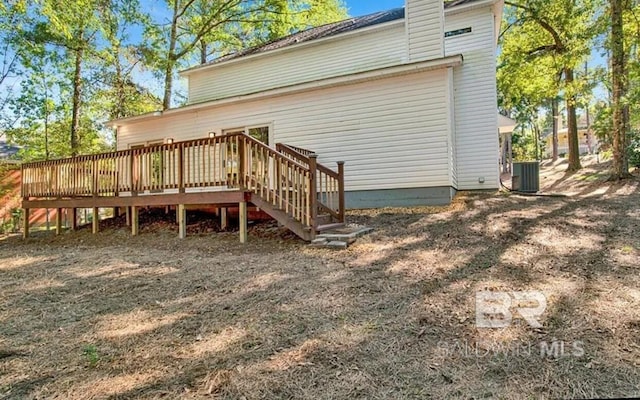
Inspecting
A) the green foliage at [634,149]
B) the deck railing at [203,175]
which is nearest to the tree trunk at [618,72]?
the green foliage at [634,149]

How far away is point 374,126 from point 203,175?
174 inches

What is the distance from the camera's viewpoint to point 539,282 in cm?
Result: 379

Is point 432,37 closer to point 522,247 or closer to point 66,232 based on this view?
point 522,247


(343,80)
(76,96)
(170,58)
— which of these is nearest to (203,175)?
(343,80)

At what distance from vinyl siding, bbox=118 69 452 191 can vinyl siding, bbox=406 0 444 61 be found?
95 centimetres

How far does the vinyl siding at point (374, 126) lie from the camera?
335 inches

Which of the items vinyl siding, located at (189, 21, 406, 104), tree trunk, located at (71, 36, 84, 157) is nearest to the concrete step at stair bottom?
→ vinyl siding, located at (189, 21, 406, 104)

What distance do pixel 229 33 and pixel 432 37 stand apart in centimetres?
1423

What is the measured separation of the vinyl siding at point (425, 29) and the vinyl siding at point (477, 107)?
4.83 feet

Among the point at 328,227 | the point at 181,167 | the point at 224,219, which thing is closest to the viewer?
the point at 328,227

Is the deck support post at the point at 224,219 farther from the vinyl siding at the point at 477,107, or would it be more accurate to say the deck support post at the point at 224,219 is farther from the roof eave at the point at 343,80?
the vinyl siding at the point at 477,107

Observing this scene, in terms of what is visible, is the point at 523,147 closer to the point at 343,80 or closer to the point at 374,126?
the point at 374,126

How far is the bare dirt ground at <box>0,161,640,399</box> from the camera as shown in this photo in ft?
7.57

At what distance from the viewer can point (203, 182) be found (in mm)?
7246
